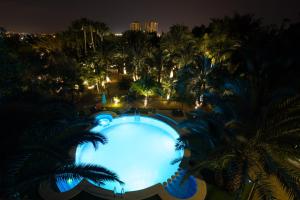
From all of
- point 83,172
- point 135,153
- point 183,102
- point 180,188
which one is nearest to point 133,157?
point 135,153

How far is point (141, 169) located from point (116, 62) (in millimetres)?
20379

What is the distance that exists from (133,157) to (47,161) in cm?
685

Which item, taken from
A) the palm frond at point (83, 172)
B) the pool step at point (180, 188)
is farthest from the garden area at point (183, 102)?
the pool step at point (180, 188)

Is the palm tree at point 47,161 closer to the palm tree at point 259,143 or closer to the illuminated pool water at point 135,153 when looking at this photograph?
the illuminated pool water at point 135,153

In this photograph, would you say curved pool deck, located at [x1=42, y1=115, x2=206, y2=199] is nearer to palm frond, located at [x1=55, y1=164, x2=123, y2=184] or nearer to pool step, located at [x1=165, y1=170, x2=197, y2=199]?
pool step, located at [x1=165, y1=170, x2=197, y2=199]

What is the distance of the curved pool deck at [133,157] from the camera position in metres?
8.94

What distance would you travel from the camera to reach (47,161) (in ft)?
24.2

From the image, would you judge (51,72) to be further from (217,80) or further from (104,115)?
(217,80)

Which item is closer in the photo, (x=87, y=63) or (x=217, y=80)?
(x=217, y=80)

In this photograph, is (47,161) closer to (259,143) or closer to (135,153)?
(135,153)

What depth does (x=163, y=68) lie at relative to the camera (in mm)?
22594

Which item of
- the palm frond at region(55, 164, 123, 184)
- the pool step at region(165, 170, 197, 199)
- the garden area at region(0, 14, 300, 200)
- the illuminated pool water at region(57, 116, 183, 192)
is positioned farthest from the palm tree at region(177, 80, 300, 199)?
the illuminated pool water at region(57, 116, 183, 192)

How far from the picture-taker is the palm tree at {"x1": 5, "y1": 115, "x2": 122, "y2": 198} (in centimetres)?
532

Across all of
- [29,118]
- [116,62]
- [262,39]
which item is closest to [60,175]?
[29,118]
